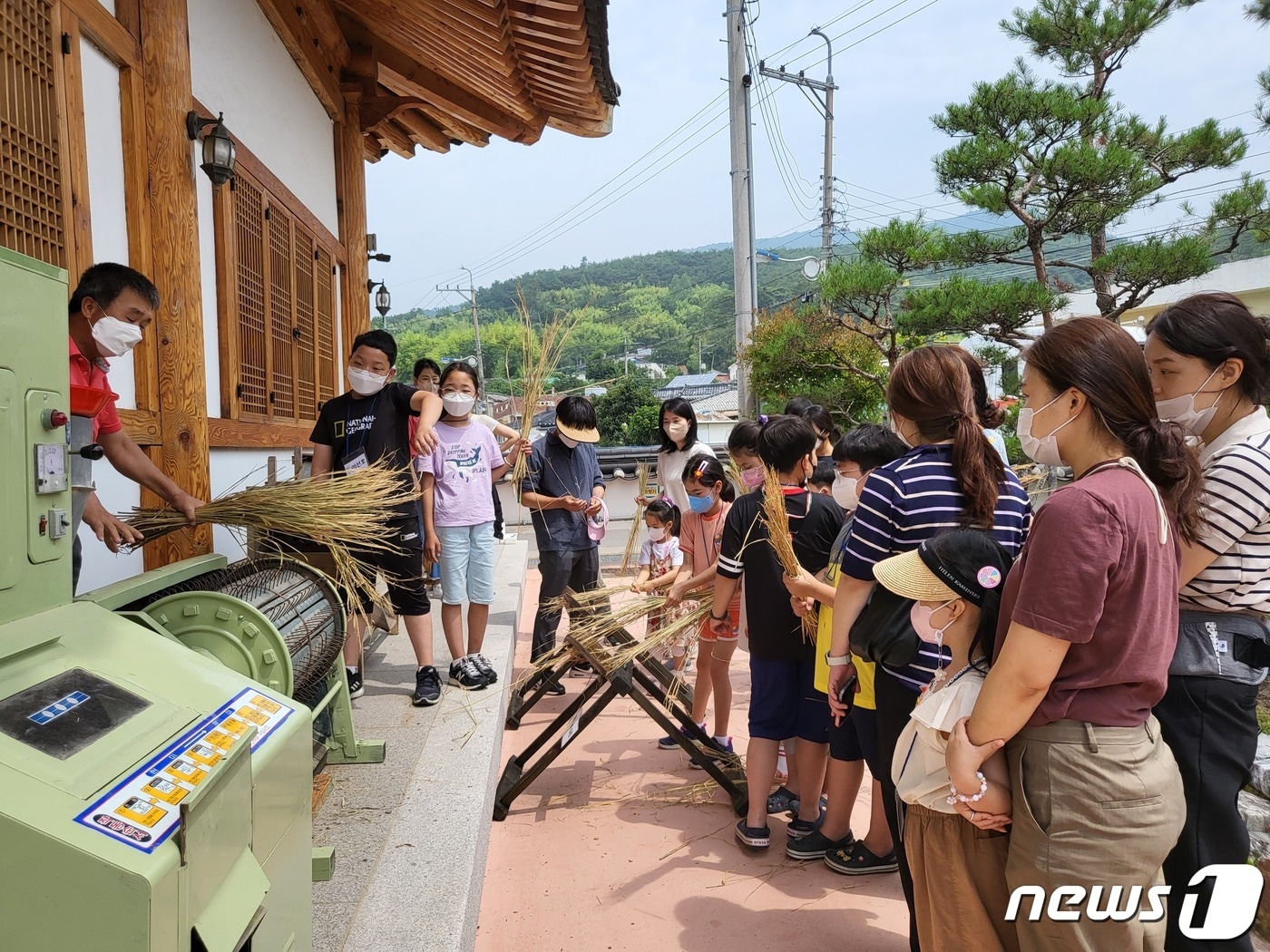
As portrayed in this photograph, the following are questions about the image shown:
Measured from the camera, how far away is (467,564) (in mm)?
4152

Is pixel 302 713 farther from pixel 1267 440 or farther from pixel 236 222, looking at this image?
pixel 236 222

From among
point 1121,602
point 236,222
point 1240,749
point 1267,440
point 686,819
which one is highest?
point 236,222

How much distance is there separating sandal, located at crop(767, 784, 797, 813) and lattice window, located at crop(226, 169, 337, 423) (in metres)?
3.08

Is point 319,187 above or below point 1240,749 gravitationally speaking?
above

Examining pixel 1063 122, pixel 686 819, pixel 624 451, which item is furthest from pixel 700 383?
pixel 686 819

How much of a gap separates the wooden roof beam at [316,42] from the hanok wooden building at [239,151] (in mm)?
21

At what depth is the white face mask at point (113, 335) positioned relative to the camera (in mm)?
2240

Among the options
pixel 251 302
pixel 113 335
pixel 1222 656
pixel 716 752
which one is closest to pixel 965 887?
pixel 1222 656

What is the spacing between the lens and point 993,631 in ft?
5.43

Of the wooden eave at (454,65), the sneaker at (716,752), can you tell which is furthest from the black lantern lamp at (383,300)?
the sneaker at (716,752)

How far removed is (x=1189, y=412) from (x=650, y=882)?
2236 mm

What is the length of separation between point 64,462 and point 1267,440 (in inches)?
95.4

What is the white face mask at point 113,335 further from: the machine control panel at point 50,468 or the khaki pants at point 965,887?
the khaki pants at point 965,887

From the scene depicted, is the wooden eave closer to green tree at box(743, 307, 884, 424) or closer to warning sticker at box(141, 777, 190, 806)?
warning sticker at box(141, 777, 190, 806)
